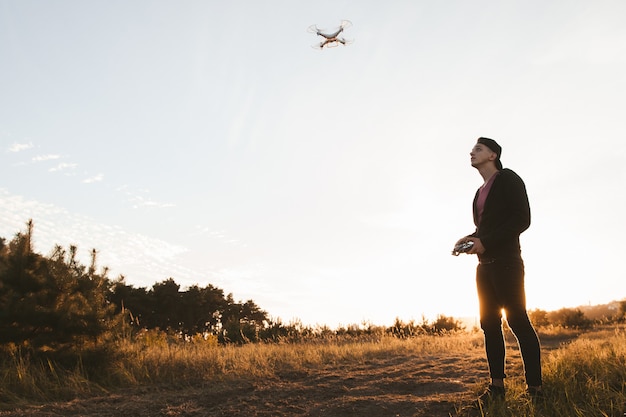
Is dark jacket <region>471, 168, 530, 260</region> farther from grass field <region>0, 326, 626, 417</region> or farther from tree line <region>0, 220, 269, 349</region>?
tree line <region>0, 220, 269, 349</region>

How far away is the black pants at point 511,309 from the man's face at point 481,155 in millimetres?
860

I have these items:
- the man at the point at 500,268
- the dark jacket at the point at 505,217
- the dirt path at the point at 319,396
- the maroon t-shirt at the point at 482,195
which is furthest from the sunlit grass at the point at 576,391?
the maroon t-shirt at the point at 482,195

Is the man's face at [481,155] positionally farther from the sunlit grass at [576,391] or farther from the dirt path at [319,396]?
the dirt path at [319,396]

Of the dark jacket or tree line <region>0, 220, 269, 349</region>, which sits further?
tree line <region>0, 220, 269, 349</region>

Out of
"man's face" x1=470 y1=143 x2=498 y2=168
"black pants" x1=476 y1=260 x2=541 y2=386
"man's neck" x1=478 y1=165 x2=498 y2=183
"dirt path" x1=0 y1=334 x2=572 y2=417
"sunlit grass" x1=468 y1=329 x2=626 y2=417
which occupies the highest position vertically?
"man's face" x1=470 y1=143 x2=498 y2=168

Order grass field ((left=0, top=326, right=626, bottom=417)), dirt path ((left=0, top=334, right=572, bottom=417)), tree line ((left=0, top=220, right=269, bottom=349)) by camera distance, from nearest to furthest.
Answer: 1. grass field ((left=0, top=326, right=626, bottom=417))
2. dirt path ((left=0, top=334, right=572, bottom=417))
3. tree line ((left=0, top=220, right=269, bottom=349))

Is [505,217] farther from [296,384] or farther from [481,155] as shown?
[296,384]

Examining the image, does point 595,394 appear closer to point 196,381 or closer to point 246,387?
point 246,387

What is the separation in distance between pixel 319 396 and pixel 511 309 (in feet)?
7.16

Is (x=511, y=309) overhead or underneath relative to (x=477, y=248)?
underneath

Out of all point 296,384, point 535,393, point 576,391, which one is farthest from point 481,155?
point 296,384

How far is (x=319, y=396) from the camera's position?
4.95m

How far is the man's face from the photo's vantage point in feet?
13.6

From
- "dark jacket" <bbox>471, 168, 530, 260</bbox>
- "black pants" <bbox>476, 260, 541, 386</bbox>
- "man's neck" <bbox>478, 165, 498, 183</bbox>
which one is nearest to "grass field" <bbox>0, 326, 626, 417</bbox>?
"black pants" <bbox>476, 260, 541, 386</bbox>
